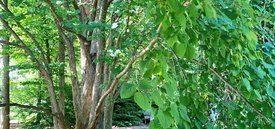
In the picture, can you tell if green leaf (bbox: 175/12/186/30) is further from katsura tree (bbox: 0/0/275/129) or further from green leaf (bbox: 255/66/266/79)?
green leaf (bbox: 255/66/266/79)

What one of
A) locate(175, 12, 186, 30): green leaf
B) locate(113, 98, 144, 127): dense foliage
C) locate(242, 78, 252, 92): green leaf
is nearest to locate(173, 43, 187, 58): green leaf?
locate(175, 12, 186, 30): green leaf

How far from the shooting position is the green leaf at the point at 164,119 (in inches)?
35.7

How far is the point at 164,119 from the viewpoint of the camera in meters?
0.91

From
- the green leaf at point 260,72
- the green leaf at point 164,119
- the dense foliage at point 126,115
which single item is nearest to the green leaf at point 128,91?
the green leaf at point 164,119

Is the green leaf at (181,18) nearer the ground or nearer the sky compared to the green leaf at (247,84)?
nearer the sky

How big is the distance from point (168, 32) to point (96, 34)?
9.81 ft

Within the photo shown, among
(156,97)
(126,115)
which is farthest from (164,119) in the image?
Result: (126,115)

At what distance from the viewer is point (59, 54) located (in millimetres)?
7125

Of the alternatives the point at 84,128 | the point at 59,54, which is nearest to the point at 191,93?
the point at 84,128

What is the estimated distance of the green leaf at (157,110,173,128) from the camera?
908 millimetres

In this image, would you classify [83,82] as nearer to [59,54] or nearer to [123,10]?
[123,10]

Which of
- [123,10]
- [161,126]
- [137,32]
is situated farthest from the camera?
[137,32]

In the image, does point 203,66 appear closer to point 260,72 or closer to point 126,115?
point 260,72

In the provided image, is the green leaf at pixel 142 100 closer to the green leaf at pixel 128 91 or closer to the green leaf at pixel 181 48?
the green leaf at pixel 128 91
